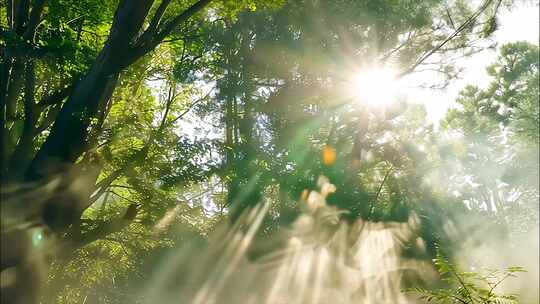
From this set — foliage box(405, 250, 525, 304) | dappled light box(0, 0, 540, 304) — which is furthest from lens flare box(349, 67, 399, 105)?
foliage box(405, 250, 525, 304)

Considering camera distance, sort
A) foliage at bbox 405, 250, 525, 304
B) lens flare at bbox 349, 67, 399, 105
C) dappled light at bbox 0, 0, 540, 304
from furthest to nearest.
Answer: lens flare at bbox 349, 67, 399, 105 < dappled light at bbox 0, 0, 540, 304 < foliage at bbox 405, 250, 525, 304

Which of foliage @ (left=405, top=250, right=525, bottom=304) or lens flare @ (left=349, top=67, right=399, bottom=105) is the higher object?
lens flare @ (left=349, top=67, right=399, bottom=105)

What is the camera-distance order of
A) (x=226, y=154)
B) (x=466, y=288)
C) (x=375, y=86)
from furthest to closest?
(x=375, y=86) < (x=226, y=154) < (x=466, y=288)

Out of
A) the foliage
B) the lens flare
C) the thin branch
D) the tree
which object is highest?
the tree

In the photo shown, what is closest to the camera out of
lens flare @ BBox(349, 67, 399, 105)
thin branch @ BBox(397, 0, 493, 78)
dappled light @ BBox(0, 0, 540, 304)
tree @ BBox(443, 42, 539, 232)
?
dappled light @ BBox(0, 0, 540, 304)

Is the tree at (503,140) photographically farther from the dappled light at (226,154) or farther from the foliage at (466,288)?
the foliage at (466,288)

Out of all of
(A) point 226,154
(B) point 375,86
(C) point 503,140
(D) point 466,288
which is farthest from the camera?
(C) point 503,140

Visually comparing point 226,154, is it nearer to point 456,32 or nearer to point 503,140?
point 456,32

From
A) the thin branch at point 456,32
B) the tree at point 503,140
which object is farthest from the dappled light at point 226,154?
the tree at point 503,140

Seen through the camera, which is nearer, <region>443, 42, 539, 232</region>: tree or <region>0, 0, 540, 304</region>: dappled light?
Answer: <region>0, 0, 540, 304</region>: dappled light

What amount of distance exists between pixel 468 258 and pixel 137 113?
34.0 ft

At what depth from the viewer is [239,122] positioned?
39.0 feet

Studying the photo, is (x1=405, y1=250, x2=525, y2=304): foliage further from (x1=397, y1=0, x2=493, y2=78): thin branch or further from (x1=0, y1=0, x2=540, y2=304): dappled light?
(x1=397, y1=0, x2=493, y2=78): thin branch

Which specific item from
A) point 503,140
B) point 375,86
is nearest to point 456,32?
point 375,86
